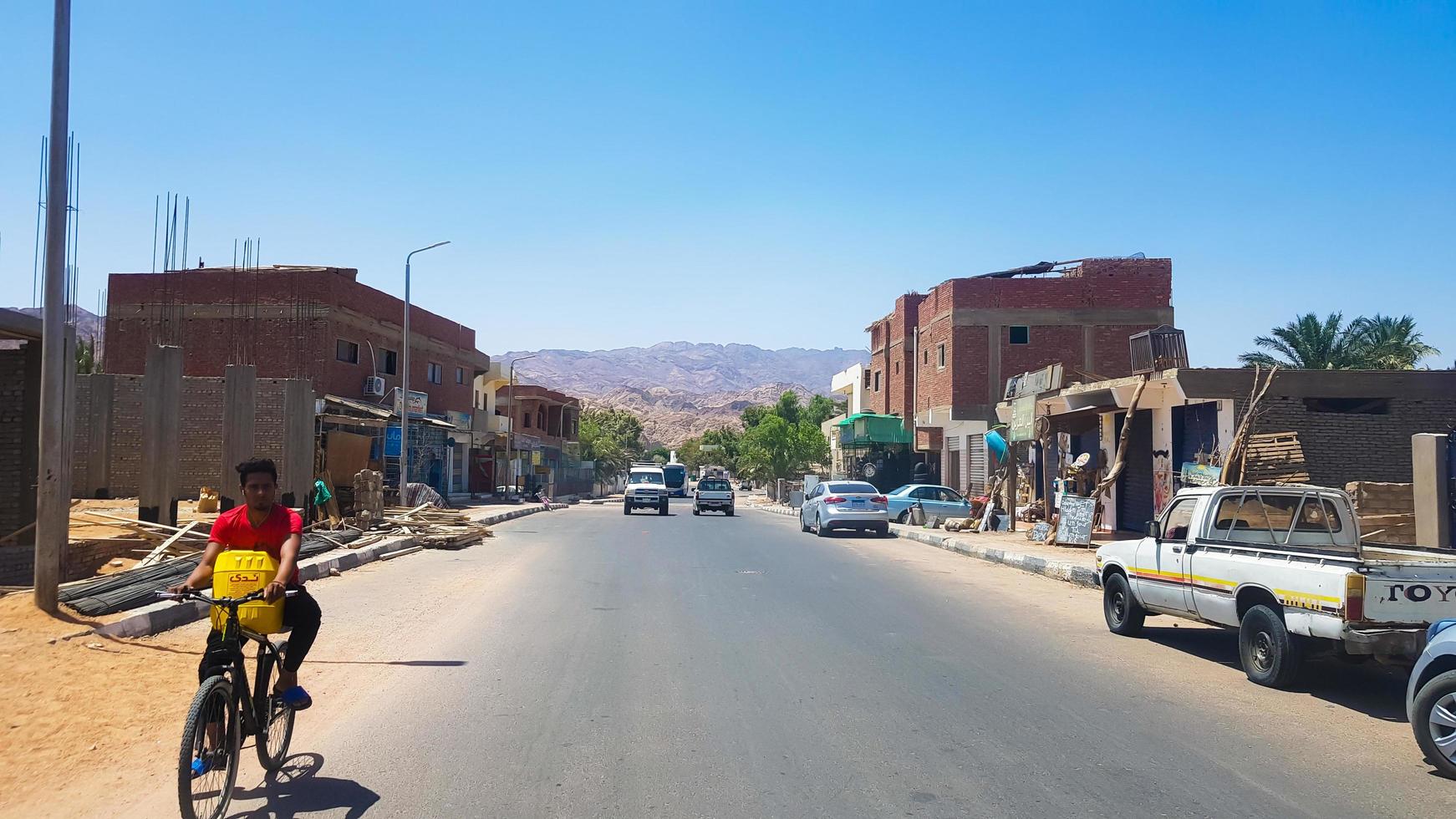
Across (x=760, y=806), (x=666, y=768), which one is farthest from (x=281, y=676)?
(x=760, y=806)

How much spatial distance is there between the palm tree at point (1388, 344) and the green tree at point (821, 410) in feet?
196

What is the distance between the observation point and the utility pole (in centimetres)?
961

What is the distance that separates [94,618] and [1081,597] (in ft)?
41.0

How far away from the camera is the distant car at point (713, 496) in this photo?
147ft

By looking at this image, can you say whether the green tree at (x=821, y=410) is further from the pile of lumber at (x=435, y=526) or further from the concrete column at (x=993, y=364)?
the pile of lumber at (x=435, y=526)

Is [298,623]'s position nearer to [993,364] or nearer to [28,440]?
[28,440]

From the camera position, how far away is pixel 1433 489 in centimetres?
1489

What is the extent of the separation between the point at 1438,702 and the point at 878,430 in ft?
153

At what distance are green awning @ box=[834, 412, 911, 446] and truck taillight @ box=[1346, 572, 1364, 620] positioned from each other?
44.3 meters

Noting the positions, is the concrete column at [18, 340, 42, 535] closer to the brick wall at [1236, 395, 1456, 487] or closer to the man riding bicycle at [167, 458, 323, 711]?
the man riding bicycle at [167, 458, 323, 711]

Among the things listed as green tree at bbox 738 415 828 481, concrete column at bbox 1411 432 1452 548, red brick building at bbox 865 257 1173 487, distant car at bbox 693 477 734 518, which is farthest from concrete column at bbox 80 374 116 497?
green tree at bbox 738 415 828 481

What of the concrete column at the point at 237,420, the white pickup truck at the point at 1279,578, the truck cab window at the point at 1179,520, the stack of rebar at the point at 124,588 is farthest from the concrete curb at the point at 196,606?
the truck cab window at the point at 1179,520

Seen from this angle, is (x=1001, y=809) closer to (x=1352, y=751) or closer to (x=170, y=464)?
(x=1352, y=751)

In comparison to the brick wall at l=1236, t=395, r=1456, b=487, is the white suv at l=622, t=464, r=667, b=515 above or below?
below
